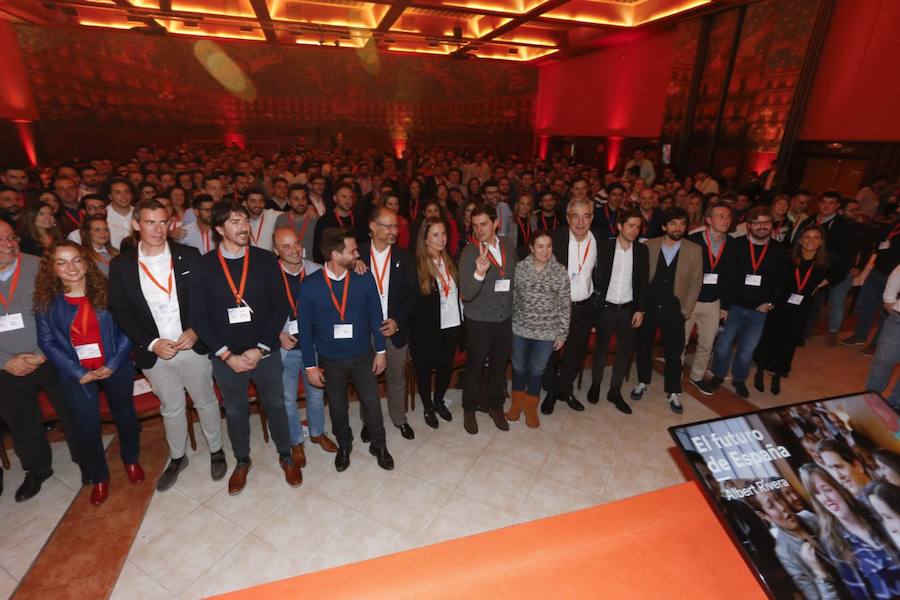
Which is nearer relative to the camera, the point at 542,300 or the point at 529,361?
the point at 542,300

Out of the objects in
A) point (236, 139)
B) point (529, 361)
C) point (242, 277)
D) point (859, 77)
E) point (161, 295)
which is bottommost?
point (529, 361)

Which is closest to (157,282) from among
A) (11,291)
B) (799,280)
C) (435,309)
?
(11,291)

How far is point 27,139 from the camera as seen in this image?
12625 millimetres

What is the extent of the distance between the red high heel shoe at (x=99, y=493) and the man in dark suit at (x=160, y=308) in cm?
60

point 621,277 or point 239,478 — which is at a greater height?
point 621,277

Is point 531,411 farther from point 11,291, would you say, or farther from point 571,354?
point 11,291

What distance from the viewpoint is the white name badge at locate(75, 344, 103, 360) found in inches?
102

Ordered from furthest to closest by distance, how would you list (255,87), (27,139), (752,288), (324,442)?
(255,87), (27,139), (752,288), (324,442)

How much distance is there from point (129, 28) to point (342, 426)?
16.3 meters

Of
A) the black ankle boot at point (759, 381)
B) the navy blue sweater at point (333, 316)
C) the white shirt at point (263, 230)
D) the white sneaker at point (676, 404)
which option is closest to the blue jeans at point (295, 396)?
the navy blue sweater at point (333, 316)

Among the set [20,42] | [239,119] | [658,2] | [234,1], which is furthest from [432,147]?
[20,42]

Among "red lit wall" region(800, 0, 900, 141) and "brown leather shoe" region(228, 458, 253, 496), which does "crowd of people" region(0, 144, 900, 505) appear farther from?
"red lit wall" region(800, 0, 900, 141)

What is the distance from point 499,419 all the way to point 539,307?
1061 mm

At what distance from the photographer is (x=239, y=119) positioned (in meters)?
17.4
